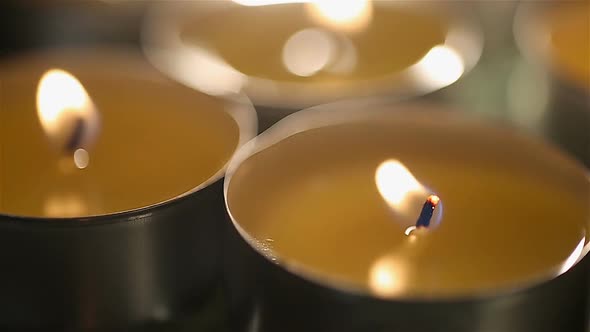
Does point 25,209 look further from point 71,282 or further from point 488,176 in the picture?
point 488,176

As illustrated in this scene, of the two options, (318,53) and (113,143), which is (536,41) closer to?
(318,53)

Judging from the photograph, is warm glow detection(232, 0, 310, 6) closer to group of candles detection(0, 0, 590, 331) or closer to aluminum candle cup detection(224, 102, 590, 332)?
group of candles detection(0, 0, 590, 331)

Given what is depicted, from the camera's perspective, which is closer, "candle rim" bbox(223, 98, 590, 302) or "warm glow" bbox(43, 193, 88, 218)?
"candle rim" bbox(223, 98, 590, 302)

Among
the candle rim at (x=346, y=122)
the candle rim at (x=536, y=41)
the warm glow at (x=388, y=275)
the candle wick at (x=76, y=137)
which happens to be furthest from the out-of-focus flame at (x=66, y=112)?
the candle rim at (x=536, y=41)

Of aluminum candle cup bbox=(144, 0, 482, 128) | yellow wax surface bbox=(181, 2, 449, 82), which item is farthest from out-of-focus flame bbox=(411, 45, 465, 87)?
yellow wax surface bbox=(181, 2, 449, 82)

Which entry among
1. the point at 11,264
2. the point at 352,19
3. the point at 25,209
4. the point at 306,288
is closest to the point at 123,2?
the point at 352,19

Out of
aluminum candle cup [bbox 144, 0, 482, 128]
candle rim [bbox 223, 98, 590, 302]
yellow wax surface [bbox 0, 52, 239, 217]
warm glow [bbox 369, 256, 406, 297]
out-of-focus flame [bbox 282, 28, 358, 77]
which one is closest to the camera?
candle rim [bbox 223, 98, 590, 302]

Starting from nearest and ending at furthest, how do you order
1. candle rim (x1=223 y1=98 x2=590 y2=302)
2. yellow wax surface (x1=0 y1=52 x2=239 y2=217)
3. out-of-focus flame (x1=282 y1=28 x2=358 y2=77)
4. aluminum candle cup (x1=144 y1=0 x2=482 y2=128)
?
candle rim (x1=223 y1=98 x2=590 y2=302), yellow wax surface (x1=0 y1=52 x2=239 y2=217), aluminum candle cup (x1=144 y1=0 x2=482 y2=128), out-of-focus flame (x1=282 y1=28 x2=358 y2=77)

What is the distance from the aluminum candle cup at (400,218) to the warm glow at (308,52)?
22cm

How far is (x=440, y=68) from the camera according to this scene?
74 cm

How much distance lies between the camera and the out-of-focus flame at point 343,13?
3.06 feet

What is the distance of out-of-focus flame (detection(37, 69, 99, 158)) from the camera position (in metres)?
0.66

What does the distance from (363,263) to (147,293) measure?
145mm

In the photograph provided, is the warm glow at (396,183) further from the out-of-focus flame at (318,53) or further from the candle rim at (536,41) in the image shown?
the out-of-focus flame at (318,53)
